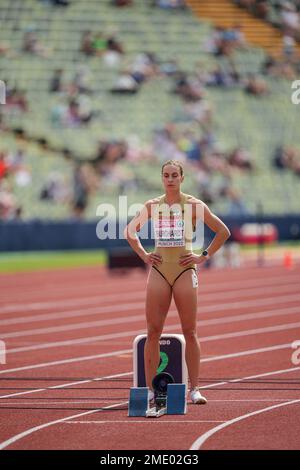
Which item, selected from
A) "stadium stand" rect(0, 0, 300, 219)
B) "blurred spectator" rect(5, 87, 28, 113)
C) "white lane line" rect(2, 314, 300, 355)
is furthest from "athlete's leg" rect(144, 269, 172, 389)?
"blurred spectator" rect(5, 87, 28, 113)

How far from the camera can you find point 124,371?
11633 mm

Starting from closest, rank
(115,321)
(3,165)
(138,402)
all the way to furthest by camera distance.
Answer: (138,402) → (115,321) → (3,165)

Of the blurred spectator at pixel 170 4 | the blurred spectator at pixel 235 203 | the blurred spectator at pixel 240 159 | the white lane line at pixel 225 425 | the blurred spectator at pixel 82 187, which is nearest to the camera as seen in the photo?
the white lane line at pixel 225 425

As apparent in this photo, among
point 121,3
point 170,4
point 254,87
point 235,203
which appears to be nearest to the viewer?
point 235,203

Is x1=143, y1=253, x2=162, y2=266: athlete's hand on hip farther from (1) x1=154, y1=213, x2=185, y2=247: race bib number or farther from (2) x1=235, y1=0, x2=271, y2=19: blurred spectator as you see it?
(2) x1=235, y1=0, x2=271, y2=19: blurred spectator

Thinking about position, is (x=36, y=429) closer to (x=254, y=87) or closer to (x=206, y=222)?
(x=206, y=222)

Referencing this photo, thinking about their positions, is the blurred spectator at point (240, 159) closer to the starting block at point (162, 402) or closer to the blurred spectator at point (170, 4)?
the blurred spectator at point (170, 4)

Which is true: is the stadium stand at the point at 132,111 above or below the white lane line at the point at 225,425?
above

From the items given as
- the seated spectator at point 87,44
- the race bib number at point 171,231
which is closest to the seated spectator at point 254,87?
the seated spectator at point 87,44

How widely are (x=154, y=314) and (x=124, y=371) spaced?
2902mm

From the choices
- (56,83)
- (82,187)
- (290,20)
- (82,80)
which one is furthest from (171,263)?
(290,20)

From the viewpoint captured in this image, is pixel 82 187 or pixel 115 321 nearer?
pixel 115 321

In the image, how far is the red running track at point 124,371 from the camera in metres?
7.71
